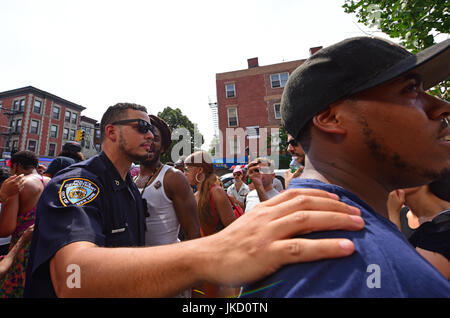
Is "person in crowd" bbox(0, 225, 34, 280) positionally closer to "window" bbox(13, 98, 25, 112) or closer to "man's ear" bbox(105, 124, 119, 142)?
"man's ear" bbox(105, 124, 119, 142)

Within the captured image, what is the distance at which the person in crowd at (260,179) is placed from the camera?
13.7 feet

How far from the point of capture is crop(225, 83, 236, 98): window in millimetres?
26422

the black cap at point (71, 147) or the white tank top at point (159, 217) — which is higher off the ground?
the black cap at point (71, 147)

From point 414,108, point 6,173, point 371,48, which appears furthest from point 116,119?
point 6,173

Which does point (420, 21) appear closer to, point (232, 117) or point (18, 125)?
point (232, 117)

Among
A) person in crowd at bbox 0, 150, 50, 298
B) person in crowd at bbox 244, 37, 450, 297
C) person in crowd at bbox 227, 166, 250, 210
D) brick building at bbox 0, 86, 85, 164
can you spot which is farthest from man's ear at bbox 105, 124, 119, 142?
brick building at bbox 0, 86, 85, 164

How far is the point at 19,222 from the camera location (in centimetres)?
300

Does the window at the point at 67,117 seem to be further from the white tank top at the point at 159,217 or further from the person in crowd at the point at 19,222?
the white tank top at the point at 159,217

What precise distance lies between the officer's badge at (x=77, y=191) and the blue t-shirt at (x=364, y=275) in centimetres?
132

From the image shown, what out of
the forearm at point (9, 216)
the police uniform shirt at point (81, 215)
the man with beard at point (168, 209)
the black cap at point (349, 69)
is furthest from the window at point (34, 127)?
the black cap at point (349, 69)

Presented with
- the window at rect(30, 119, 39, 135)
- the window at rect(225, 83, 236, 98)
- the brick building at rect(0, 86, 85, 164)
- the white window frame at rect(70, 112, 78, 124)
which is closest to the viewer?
the window at rect(225, 83, 236, 98)

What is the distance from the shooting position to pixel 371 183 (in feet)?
3.71

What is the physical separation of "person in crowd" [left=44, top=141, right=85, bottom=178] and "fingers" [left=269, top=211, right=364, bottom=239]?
15.2 feet
